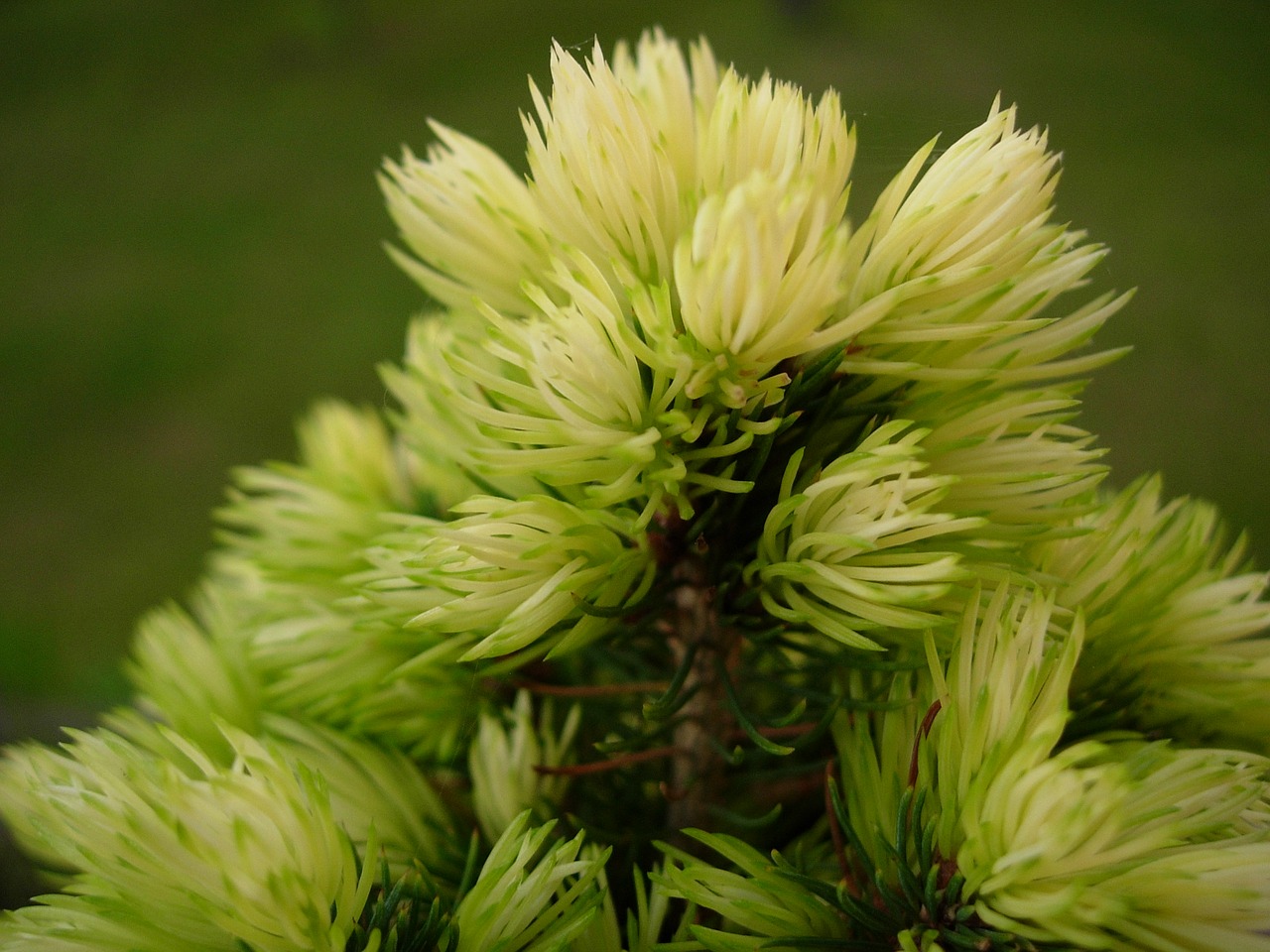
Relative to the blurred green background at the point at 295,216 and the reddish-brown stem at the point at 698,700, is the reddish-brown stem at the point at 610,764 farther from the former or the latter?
the blurred green background at the point at 295,216

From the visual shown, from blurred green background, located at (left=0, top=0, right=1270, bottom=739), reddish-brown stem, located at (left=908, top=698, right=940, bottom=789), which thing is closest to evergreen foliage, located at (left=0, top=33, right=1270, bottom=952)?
reddish-brown stem, located at (left=908, top=698, right=940, bottom=789)

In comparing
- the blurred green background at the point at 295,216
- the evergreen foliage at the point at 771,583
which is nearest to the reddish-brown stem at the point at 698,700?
the evergreen foliage at the point at 771,583

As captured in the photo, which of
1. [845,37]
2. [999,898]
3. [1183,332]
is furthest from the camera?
[845,37]

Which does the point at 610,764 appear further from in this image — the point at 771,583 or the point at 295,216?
the point at 295,216

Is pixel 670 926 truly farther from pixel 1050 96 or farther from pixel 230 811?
pixel 1050 96

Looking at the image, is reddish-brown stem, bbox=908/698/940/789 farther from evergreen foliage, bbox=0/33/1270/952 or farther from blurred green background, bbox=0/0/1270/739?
blurred green background, bbox=0/0/1270/739

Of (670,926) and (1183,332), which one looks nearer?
(670,926)

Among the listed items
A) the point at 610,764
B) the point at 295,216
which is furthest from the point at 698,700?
the point at 295,216

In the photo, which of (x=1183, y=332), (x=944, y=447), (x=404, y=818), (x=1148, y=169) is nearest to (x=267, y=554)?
(x=404, y=818)
